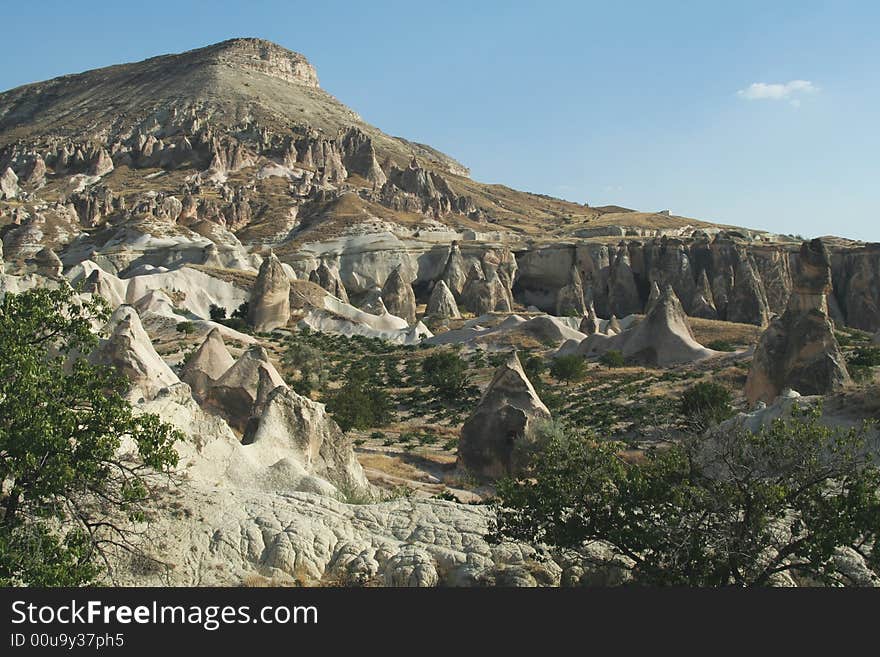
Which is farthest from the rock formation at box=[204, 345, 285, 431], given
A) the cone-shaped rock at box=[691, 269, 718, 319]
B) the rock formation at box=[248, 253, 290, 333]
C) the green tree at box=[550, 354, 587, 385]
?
the cone-shaped rock at box=[691, 269, 718, 319]

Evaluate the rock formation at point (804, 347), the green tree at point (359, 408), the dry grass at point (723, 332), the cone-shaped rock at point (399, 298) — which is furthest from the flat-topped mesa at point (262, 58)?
the rock formation at point (804, 347)

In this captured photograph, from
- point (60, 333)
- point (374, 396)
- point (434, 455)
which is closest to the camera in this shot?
point (60, 333)

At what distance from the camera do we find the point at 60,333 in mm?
8922

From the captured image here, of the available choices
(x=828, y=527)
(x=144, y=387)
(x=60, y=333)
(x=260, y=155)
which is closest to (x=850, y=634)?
(x=828, y=527)

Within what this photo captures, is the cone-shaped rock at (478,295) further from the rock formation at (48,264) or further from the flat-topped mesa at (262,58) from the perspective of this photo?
the flat-topped mesa at (262,58)

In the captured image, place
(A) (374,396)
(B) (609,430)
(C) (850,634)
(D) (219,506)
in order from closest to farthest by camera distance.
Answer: (C) (850,634)
(D) (219,506)
(B) (609,430)
(A) (374,396)

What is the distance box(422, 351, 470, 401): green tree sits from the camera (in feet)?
104

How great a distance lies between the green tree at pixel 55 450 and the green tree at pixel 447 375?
23.5 meters

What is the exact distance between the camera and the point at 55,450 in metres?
6.96

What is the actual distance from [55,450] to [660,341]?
3210cm

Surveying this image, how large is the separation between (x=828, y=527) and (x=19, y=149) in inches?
4670

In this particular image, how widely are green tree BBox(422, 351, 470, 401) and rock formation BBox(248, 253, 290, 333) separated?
15211 mm

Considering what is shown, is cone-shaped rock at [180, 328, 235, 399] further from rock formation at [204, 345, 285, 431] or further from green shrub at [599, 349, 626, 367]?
green shrub at [599, 349, 626, 367]

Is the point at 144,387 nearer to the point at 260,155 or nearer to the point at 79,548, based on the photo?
the point at 79,548
